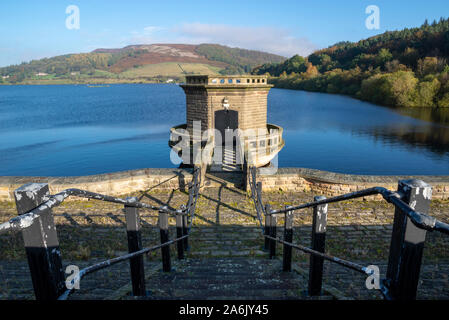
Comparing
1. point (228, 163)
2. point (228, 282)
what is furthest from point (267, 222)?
point (228, 163)

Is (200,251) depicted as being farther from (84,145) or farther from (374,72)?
(374,72)

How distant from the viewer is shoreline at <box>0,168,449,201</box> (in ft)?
30.3

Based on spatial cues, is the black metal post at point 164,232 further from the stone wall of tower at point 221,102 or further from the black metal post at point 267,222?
the stone wall of tower at point 221,102

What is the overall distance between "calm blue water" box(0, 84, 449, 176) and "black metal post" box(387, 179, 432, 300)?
Answer: 2796cm

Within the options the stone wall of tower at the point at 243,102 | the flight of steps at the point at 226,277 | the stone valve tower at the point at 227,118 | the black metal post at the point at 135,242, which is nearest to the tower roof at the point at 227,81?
the stone valve tower at the point at 227,118

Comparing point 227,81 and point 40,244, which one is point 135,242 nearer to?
point 40,244

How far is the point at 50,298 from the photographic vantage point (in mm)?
1640

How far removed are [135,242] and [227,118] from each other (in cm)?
1651

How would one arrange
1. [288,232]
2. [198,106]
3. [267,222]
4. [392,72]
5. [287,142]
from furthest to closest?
[392,72] < [287,142] < [198,106] < [267,222] < [288,232]

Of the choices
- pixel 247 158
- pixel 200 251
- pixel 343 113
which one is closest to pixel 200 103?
pixel 247 158

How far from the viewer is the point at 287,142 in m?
36.2

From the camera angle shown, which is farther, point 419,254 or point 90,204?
point 90,204

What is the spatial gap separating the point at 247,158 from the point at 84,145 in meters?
31.3

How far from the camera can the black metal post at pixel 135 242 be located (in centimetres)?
283
